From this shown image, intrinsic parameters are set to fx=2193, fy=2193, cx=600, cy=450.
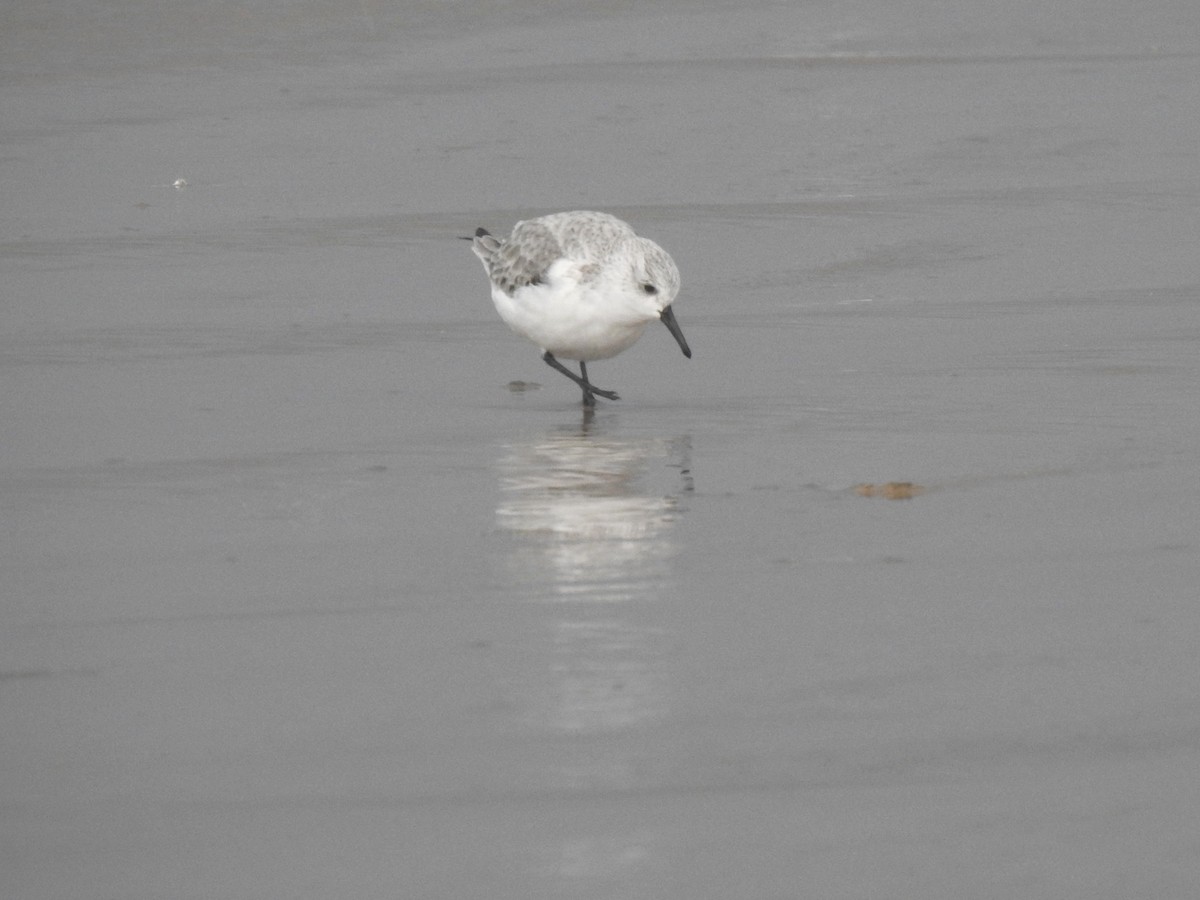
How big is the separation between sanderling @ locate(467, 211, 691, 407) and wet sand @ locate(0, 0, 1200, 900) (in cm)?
25

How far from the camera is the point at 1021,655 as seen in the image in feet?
15.7

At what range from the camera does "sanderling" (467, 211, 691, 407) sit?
7.76 meters

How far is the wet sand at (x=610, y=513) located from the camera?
396 cm

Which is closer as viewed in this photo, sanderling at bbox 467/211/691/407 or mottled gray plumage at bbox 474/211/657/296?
sanderling at bbox 467/211/691/407

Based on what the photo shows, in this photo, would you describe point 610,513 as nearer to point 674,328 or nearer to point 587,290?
point 674,328

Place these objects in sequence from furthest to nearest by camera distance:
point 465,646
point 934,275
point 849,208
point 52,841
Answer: point 849,208 < point 934,275 < point 465,646 < point 52,841

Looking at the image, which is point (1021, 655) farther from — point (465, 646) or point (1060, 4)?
point (1060, 4)

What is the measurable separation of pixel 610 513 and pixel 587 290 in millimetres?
1808

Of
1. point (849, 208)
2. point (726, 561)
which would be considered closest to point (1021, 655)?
point (726, 561)

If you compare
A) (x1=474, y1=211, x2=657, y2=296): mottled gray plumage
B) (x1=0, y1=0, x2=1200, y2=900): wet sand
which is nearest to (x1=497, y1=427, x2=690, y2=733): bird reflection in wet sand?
(x1=0, y1=0, x2=1200, y2=900): wet sand

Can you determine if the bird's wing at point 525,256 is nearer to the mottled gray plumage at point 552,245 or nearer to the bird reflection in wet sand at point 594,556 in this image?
the mottled gray plumage at point 552,245

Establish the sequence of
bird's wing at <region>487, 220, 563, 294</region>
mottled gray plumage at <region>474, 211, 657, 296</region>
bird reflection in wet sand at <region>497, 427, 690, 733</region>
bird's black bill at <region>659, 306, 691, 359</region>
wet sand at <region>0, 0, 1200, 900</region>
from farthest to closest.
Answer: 1. bird's wing at <region>487, 220, 563, 294</region>
2. mottled gray plumage at <region>474, 211, 657, 296</region>
3. bird's black bill at <region>659, 306, 691, 359</region>
4. bird reflection in wet sand at <region>497, 427, 690, 733</region>
5. wet sand at <region>0, 0, 1200, 900</region>

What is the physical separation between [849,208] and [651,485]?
16.4ft

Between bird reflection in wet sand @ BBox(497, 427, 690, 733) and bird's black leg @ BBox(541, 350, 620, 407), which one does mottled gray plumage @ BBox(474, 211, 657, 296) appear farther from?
bird reflection in wet sand @ BBox(497, 427, 690, 733)
